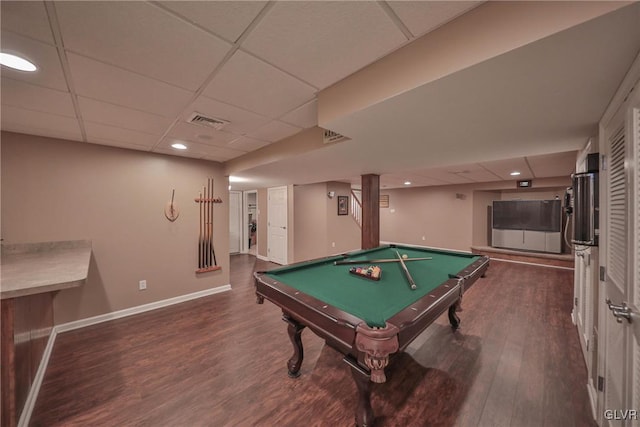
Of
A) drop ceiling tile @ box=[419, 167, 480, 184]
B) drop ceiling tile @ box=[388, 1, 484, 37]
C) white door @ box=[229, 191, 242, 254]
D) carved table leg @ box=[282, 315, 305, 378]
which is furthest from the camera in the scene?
white door @ box=[229, 191, 242, 254]

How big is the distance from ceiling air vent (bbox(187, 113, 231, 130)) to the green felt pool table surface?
147cm

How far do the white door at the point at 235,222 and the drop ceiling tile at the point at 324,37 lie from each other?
246 inches

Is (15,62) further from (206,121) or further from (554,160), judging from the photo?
(554,160)

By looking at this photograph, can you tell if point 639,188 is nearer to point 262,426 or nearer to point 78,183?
point 262,426

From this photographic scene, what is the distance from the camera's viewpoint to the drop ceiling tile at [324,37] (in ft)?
3.12

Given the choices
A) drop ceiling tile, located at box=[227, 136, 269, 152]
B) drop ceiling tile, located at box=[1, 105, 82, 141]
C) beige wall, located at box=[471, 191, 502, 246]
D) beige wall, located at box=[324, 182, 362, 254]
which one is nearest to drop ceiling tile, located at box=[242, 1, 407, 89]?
drop ceiling tile, located at box=[227, 136, 269, 152]

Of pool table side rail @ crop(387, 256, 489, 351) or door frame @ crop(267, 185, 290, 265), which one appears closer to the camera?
pool table side rail @ crop(387, 256, 489, 351)

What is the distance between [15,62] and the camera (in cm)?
129

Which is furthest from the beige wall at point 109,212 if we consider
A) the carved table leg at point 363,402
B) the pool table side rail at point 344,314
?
the carved table leg at point 363,402

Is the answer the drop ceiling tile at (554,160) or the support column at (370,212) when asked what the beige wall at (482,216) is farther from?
the support column at (370,212)

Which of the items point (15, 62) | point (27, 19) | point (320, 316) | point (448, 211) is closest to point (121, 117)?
point (15, 62)

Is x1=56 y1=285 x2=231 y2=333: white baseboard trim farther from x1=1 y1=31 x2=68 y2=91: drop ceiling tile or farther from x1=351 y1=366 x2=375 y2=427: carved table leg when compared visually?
x1=351 y1=366 x2=375 y2=427: carved table leg

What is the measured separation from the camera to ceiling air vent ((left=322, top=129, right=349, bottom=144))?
2107 mm

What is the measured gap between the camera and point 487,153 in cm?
252
